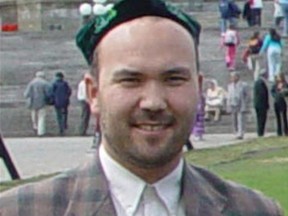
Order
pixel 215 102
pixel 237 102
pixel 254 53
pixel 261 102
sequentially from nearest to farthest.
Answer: pixel 261 102
pixel 237 102
pixel 215 102
pixel 254 53

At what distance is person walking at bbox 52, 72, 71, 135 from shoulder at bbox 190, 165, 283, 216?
32.3 meters

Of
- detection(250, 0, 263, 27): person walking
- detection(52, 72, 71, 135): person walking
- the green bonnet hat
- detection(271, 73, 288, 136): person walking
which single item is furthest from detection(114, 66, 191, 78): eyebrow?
detection(250, 0, 263, 27): person walking

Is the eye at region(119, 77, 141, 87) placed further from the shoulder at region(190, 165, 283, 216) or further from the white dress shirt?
the shoulder at region(190, 165, 283, 216)

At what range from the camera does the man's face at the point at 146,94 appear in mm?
3438

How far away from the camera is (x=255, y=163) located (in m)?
22.8

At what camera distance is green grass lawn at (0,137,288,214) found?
59.7 feet

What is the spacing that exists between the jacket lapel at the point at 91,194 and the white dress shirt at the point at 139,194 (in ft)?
0.07

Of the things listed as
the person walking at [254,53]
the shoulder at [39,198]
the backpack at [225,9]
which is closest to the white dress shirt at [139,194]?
the shoulder at [39,198]

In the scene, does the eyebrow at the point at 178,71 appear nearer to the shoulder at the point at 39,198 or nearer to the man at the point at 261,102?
the shoulder at the point at 39,198

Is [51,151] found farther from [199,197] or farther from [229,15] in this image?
[199,197]

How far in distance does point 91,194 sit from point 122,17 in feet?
1.45

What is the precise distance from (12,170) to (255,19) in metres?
31.6

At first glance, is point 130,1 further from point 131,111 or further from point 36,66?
point 36,66

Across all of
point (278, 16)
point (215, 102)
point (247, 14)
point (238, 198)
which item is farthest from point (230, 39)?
point (238, 198)
